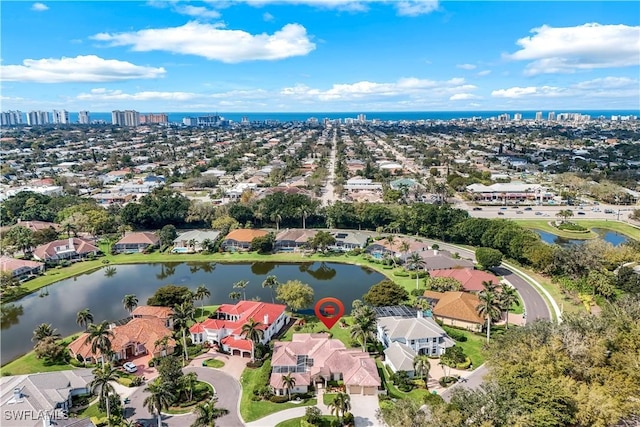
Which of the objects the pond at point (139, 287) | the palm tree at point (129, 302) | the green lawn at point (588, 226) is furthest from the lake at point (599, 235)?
the palm tree at point (129, 302)

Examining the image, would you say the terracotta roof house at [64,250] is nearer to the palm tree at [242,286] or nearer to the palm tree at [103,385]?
the palm tree at [242,286]

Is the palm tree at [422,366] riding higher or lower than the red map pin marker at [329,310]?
higher

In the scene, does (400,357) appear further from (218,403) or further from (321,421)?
→ (218,403)

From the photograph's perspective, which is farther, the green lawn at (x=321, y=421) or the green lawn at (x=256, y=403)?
the green lawn at (x=256, y=403)

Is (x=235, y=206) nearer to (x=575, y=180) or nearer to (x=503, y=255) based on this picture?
(x=503, y=255)

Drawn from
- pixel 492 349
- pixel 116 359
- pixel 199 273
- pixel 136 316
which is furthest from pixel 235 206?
pixel 492 349

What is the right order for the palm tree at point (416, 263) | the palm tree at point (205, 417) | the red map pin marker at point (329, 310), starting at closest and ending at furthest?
the palm tree at point (205, 417) < the red map pin marker at point (329, 310) < the palm tree at point (416, 263)

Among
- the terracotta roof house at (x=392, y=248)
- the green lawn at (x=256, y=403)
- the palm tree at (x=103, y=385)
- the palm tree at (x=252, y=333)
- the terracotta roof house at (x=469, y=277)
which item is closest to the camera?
the palm tree at (x=103, y=385)
